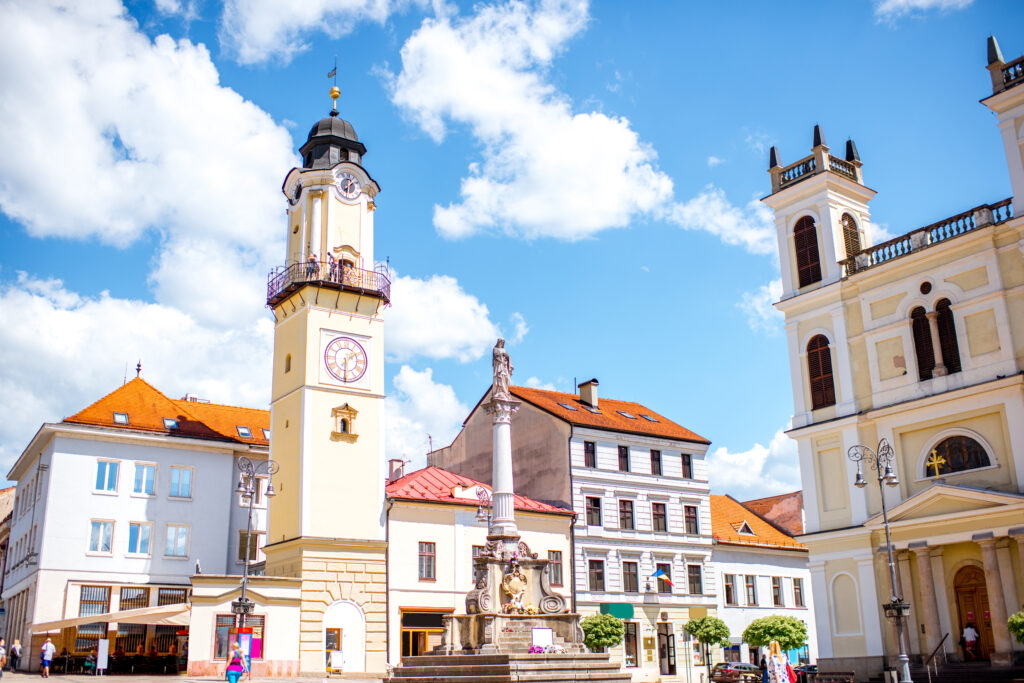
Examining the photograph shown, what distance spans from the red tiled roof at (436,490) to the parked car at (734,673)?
31.6 feet

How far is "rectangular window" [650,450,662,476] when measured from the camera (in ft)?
159

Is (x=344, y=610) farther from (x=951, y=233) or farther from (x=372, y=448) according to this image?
(x=951, y=233)

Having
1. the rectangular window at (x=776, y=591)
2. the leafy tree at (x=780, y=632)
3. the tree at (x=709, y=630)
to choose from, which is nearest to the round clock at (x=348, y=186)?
the tree at (x=709, y=630)

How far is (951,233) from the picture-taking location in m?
34.6

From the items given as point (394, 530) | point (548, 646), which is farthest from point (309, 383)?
point (548, 646)

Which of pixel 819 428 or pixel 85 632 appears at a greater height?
pixel 819 428

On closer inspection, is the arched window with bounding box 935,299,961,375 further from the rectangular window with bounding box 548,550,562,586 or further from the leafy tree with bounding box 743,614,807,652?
the rectangular window with bounding box 548,550,562,586

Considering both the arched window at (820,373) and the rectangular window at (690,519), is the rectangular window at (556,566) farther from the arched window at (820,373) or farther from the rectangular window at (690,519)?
the arched window at (820,373)

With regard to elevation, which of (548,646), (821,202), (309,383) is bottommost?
(548,646)

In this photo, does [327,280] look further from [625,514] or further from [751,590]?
[751,590]

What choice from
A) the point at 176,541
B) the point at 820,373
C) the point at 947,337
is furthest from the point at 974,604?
the point at 176,541

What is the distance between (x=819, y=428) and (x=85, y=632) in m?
31.6

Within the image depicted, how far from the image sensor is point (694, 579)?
4762cm

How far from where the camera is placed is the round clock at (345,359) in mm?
40094
